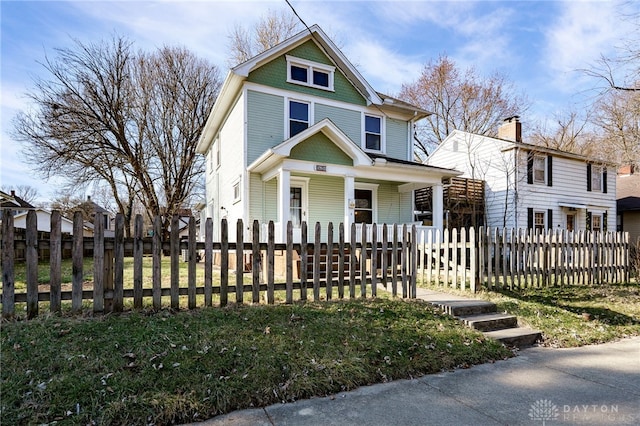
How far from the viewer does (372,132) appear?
1497cm

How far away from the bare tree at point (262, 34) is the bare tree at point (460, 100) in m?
11.7

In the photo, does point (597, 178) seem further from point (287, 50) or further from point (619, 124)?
point (287, 50)

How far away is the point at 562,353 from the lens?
4.85m

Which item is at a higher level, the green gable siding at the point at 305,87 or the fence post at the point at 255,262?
the green gable siding at the point at 305,87

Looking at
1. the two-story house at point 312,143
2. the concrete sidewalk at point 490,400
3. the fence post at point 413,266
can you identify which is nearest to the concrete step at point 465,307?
the fence post at point 413,266

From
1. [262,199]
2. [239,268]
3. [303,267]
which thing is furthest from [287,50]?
[239,268]

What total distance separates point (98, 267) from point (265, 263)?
7.48 ft

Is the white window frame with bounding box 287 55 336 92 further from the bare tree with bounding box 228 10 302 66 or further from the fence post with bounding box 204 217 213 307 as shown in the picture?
the bare tree with bounding box 228 10 302 66

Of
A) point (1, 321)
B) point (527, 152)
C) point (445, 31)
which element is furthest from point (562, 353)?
point (527, 152)

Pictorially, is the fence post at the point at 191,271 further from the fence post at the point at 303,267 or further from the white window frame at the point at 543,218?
the white window frame at the point at 543,218

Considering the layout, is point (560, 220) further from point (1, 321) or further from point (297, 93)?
point (1, 321)

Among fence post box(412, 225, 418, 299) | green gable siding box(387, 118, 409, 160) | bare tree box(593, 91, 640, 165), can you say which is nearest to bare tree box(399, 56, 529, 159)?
bare tree box(593, 91, 640, 165)

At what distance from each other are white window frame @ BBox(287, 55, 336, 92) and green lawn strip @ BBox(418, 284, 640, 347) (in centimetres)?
930

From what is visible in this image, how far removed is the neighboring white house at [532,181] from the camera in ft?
59.3
